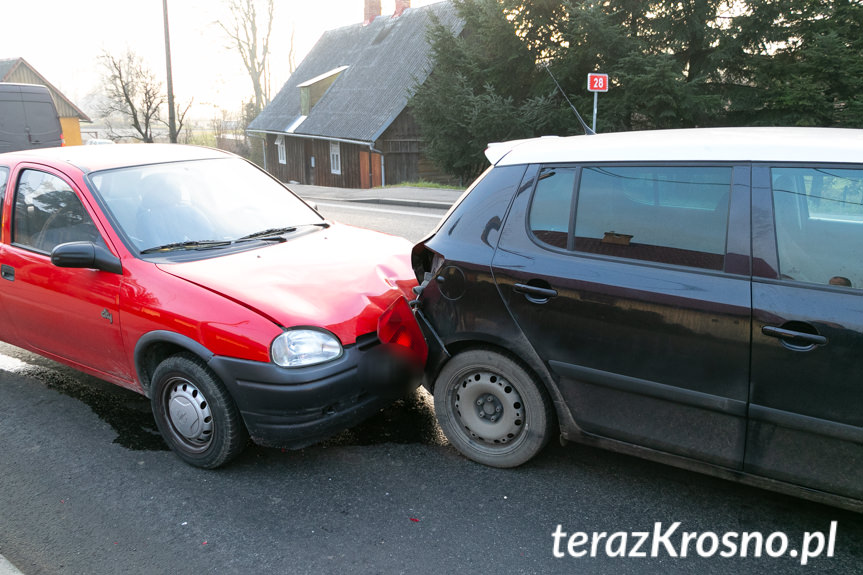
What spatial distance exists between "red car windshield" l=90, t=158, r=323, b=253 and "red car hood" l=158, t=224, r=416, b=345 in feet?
1.02

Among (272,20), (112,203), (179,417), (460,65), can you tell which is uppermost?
(272,20)

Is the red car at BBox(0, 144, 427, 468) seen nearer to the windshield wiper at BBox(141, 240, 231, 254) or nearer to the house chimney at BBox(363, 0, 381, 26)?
the windshield wiper at BBox(141, 240, 231, 254)

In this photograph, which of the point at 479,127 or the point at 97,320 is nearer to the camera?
the point at 97,320

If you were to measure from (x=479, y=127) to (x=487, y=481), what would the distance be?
17002mm

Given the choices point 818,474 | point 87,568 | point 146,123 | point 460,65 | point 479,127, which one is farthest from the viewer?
point 146,123

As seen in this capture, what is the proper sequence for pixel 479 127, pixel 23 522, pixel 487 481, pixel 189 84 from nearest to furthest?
pixel 23 522, pixel 487 481, pixel 479 127, pixel 189 84

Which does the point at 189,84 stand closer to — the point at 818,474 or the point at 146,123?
the point at 146,123


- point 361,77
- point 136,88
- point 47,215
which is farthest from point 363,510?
point 361,77

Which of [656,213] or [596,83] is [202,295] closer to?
[656,213]

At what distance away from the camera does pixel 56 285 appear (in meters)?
4.18

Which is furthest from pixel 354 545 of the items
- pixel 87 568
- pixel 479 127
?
pixel 479 127

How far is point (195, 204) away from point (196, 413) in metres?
1.54

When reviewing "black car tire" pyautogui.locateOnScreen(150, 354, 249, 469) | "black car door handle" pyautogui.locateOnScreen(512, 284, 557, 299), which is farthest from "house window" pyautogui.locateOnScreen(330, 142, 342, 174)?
"black car door handle" pyautogui.locateOnScreen(512, 284, 557, 299)

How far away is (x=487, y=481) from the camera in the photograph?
11.3 feet
